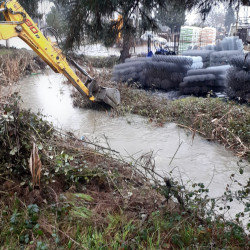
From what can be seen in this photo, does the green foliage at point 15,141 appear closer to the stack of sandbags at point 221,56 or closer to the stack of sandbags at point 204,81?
the stack of sandbags at point 204,81

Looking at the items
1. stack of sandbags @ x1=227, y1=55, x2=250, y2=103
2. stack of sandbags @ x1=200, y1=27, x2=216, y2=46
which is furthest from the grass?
stack of sandbags @ x1=200, y1=27, x2=216, y2=46

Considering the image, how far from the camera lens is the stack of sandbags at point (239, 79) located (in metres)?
10.0

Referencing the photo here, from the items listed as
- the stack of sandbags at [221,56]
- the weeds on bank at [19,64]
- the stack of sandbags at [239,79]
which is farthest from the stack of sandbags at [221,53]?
the weeds on bank at [19,64]

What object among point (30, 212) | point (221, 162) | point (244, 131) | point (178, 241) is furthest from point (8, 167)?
point (244, 131)

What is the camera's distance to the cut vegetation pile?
3.04 meters

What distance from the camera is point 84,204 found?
368 centimetres

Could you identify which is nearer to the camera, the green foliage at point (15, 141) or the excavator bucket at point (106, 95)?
the green foliage at point (15, 141)

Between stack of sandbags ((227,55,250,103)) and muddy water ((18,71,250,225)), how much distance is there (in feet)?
8.03

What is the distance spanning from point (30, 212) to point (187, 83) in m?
9.84

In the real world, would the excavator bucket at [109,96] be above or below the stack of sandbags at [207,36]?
below

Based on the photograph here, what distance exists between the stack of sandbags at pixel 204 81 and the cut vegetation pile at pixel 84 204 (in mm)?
8117

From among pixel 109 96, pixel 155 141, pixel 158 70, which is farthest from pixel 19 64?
pixel 155 141

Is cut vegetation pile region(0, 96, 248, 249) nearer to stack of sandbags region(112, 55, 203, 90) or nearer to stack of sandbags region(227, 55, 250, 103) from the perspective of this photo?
stack of sandbags region(227, 55, 250, 103)

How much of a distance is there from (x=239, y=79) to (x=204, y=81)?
5.99ft
